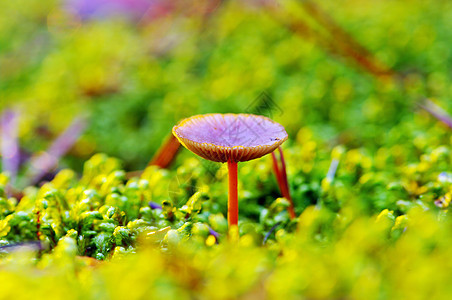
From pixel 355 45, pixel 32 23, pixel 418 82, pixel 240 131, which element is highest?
pixel 32 23

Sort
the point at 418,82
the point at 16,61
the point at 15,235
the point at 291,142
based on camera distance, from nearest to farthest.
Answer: the point at 15,235 < the point at 291,142 < the point at 418,82 < the point at 16,61

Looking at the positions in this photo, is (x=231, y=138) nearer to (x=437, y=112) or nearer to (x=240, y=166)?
(x=240, y=166)

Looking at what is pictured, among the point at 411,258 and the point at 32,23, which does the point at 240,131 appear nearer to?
the point at 411,258

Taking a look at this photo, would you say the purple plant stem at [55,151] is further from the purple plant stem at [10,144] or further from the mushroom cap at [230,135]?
the mushroom cap at [230,135]

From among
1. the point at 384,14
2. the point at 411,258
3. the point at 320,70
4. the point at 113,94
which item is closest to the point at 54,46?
the point at 113,94

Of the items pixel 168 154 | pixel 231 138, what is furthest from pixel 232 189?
pixel 168 154

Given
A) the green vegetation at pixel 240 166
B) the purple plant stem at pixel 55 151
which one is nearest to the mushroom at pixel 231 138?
the green vegetation at pixel 240 166
